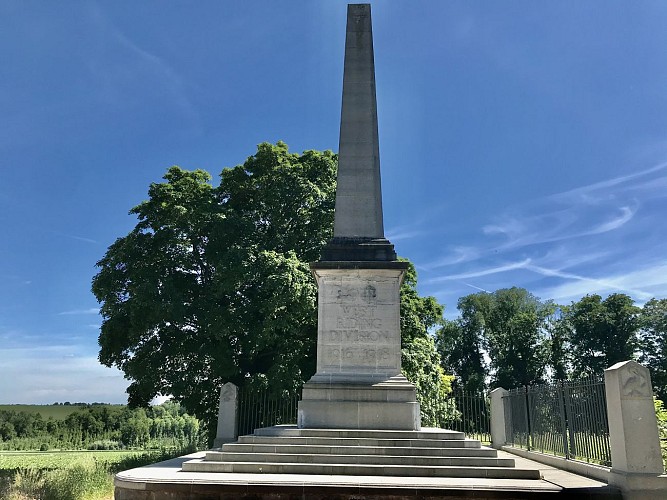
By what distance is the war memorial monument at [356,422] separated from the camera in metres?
8.41

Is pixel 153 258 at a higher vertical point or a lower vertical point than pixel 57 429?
higher

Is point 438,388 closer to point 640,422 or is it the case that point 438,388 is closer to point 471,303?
point 640,422

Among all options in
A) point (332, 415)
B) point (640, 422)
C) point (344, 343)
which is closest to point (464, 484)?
point (640, 422)

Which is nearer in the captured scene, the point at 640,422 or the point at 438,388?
the point at 640,422

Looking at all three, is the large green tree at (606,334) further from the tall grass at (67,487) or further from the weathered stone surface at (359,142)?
the tall grass at (67,487)

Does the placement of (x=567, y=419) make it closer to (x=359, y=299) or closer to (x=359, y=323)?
(x=359, y=323)

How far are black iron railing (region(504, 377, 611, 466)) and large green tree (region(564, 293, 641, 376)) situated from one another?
3545 centimetres

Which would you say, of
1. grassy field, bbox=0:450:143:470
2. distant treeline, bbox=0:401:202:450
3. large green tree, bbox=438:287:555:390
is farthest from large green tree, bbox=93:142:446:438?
distant treeline, bbox=0:401:202:450

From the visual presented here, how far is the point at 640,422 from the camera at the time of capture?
8297mm

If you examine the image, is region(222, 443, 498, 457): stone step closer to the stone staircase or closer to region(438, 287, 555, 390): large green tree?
the stone staircase

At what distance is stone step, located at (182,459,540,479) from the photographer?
9.41 meters

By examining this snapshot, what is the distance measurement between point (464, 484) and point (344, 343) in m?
4.90

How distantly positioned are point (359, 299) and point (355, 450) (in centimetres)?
372

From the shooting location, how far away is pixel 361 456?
1011 centimetres
